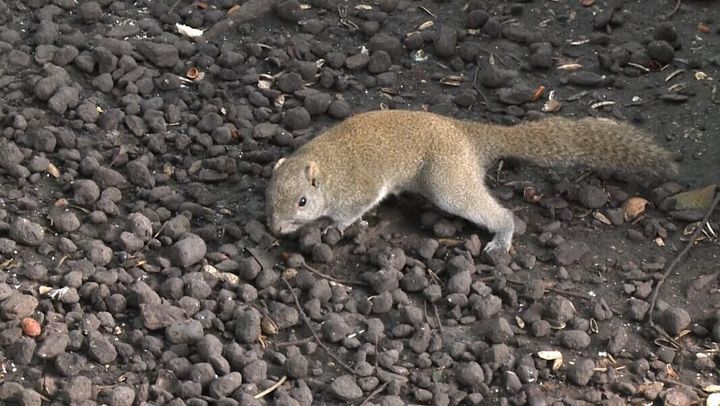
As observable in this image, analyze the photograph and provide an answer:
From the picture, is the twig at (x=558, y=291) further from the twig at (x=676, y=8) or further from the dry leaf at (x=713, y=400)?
the twig at (x=676, y=8)

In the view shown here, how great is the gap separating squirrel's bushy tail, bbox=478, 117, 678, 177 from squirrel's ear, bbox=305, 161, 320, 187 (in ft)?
3.54

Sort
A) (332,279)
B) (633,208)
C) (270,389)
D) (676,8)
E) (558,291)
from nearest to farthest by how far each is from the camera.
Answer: (270,389), (558,291), (332,279), (633,208), (676,8)

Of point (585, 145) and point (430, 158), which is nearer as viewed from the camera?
point (430, 158)

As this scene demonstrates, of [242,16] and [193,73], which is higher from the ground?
[242,16]

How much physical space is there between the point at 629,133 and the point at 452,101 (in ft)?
4.71

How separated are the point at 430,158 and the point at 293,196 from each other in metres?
0.88

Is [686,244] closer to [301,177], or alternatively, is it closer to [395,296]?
[395,296]

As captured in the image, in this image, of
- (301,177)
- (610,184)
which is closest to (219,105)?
(301,177)

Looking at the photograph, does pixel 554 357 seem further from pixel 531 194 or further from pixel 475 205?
pixel 531 194

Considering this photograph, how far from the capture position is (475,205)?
6.55m

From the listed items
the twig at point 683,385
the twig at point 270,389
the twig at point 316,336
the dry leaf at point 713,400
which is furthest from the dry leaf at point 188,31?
the dry leaf at point 713,400


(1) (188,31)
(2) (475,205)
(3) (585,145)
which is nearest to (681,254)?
(3) (585,145)

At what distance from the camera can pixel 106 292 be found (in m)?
5.83

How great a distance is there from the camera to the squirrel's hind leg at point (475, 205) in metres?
6.48
